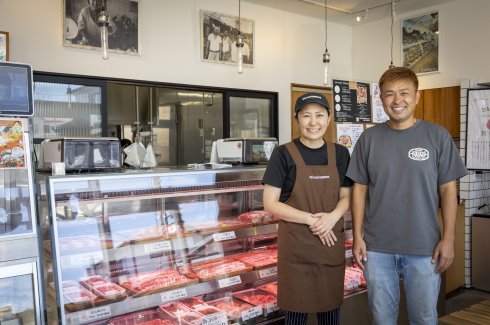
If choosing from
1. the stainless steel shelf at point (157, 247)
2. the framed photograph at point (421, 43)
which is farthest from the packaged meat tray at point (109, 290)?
the framed photograph at point (421, 43)

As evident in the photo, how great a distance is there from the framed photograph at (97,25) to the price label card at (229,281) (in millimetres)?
3239

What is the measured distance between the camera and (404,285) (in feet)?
7.35

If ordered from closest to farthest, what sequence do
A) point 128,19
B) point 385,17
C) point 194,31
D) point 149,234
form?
1. point 149,234
2. point 128,19
3. point 194,31
4. point 385,17

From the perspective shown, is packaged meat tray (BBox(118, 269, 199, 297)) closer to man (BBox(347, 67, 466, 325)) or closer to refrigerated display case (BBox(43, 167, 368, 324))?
refrigerated display case (BBox(43, 167, 368, 324))

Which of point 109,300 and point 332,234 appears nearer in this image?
point 332,234

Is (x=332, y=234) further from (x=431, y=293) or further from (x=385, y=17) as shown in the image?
(x=385, y=17)

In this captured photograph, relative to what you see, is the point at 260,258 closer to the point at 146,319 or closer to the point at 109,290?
the point at 146,319

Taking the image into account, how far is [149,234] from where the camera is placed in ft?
8.86

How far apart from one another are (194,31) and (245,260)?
354 centimetres

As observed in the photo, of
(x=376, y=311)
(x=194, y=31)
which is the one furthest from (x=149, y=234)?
(x=194, y=31)

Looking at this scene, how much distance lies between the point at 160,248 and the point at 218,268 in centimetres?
46

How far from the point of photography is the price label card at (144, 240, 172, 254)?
264cm

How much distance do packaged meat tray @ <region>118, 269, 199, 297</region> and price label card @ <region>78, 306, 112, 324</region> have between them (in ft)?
0.59

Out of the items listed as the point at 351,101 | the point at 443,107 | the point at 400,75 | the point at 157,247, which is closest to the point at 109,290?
the point at 157,247
